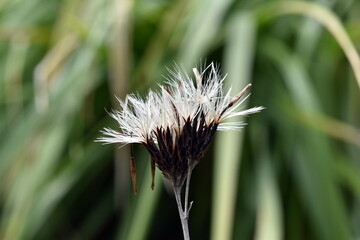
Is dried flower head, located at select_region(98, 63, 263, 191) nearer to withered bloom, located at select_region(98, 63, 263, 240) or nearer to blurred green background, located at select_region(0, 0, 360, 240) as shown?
withered bloom, located at select_region(98, 63, 263, 240)

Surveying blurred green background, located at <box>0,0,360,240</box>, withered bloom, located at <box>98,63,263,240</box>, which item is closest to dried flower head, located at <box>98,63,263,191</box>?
withered bloom, located at <box>98,63,263,240</box>

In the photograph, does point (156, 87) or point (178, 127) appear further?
point (156, 87)

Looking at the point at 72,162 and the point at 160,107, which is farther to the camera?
the point at 72,162

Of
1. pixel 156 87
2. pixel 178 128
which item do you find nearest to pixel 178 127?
pixel 178 128

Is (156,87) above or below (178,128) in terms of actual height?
above

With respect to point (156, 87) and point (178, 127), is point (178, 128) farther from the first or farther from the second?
point (156, 87)

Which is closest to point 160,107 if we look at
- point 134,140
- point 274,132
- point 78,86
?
point 134,140

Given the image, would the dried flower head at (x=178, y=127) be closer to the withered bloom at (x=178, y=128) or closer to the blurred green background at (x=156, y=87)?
the withered bloom at (x=178, y=128)

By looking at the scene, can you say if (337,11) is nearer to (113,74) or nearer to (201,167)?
(201,167)

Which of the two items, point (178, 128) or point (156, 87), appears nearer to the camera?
point (178, 128)
